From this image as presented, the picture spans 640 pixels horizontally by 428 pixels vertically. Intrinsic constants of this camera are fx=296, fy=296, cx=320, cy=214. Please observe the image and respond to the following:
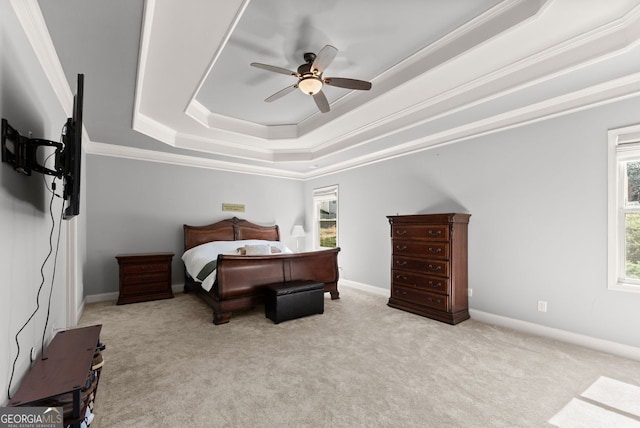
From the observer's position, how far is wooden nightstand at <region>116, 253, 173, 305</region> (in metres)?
4.43

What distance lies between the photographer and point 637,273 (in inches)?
109

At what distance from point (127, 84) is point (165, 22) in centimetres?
97

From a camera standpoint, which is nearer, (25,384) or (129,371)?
(25,384)

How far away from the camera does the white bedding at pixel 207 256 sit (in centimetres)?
384

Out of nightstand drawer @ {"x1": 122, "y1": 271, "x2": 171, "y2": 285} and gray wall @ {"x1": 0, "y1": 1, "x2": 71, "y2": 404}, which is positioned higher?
gray wall @ {"x1": 0, "y1": 1, "x2": 71, "y2": 404}

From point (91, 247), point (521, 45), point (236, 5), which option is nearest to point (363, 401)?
point (236, 5)

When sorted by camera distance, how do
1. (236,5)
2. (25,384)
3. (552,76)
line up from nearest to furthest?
(25,384) < (236,5) < (552,76)

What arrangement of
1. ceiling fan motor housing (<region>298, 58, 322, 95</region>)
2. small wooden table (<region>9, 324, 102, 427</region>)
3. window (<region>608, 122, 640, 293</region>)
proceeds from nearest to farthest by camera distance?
small wooden table (<region>9, 324, 102, 427</region>) < ceiling fan motor housing (<region>298, 58, 322, 95</region>) < window (<region>608, 122, 640, 293</region>)

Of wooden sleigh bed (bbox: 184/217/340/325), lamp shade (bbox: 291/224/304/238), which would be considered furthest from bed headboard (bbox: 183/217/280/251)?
lamp shade (bbox: 291/224/304/238)

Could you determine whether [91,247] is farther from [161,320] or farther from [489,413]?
[489,413]

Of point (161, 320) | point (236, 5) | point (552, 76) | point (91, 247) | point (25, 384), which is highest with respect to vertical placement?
point (236, 5)

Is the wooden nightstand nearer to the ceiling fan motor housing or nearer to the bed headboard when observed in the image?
the bed headboard

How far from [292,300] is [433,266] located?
1842 mm

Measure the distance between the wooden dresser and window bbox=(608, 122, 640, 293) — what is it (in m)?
1.37
